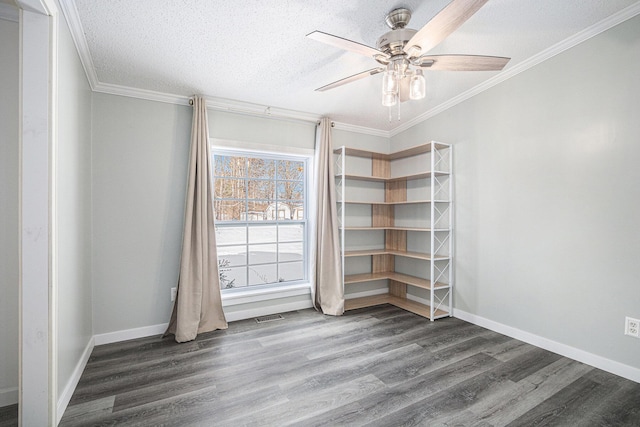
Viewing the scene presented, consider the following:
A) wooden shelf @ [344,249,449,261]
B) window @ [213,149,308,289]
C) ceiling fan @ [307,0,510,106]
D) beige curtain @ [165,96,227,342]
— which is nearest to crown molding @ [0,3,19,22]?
beige curtain @ [165,96,227,342]

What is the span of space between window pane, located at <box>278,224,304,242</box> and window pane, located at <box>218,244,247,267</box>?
487 millimetres

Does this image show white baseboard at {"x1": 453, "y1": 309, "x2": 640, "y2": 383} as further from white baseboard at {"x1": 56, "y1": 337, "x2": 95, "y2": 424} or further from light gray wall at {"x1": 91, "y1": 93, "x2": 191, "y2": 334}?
white baseboard at {"x1": 56, "y1": 337, "x2": 95, "y2": 424}

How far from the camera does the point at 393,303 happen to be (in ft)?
12.7

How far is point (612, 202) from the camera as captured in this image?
2217 millimetres

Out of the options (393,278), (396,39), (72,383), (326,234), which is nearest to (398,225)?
(393,278)

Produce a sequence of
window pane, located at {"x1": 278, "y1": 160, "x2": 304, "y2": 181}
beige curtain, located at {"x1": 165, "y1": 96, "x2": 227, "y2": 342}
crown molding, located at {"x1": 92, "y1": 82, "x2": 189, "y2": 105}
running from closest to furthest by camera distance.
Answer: crown molding, located at {"x1": 92, "y1": 82, "x2": 189, "y2": 105}, beige curtain, located at {"x1": 165, "y1": 96, "x2": 227, "y2": 342}, window pane, located at {"x1": 278, "y1": 160, "x2": 304, "y2": 181}

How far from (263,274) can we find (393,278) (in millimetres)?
1661

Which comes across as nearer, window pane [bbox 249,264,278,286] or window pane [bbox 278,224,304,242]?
window pane [bbox 249,264,278,286]

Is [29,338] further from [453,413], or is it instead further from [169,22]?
[453,413]

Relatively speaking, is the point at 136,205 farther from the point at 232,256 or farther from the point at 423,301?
the point at 423,301

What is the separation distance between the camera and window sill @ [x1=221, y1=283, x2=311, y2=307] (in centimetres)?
323

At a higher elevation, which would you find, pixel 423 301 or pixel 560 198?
pixel 560 198

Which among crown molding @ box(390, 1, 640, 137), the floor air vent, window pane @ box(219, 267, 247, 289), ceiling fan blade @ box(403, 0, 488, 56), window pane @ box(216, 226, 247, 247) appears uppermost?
crown molding @ box(390, 1, 640, 137)

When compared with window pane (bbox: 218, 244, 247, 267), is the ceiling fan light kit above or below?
above
